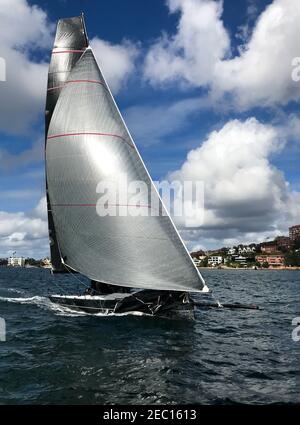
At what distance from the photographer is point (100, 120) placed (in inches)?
1032

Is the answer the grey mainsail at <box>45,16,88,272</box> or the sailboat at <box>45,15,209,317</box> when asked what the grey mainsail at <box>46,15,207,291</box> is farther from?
the grey mainsail at <box>45,16,88,272</box>

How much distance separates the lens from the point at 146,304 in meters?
24.9

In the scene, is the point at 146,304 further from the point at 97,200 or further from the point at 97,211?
the point at 97,200

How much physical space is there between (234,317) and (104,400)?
1869cm

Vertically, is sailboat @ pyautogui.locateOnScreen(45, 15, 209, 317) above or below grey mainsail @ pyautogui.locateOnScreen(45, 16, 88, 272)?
below

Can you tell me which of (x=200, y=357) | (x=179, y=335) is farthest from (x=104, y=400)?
(x=179, y=335)

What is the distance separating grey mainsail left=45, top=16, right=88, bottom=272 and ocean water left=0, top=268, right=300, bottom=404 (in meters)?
5.50

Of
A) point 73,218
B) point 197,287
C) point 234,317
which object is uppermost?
point 73,218

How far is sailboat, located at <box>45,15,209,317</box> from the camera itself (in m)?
24.0

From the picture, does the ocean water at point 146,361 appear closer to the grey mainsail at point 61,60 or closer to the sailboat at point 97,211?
the sailboat at point 97,211

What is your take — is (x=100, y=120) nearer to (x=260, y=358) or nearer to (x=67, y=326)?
(x=67, y=326)

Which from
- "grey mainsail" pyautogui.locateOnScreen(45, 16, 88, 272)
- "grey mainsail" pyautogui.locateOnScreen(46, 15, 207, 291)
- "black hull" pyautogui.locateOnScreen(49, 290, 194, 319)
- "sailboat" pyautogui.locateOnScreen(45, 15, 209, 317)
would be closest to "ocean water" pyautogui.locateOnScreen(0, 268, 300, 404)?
"black hull" pyautogui.locateOnScreen(49, 290, 194, 319)

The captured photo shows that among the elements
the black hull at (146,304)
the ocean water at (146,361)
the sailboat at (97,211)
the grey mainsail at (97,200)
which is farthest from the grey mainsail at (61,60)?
the ocean water at (146,361)
